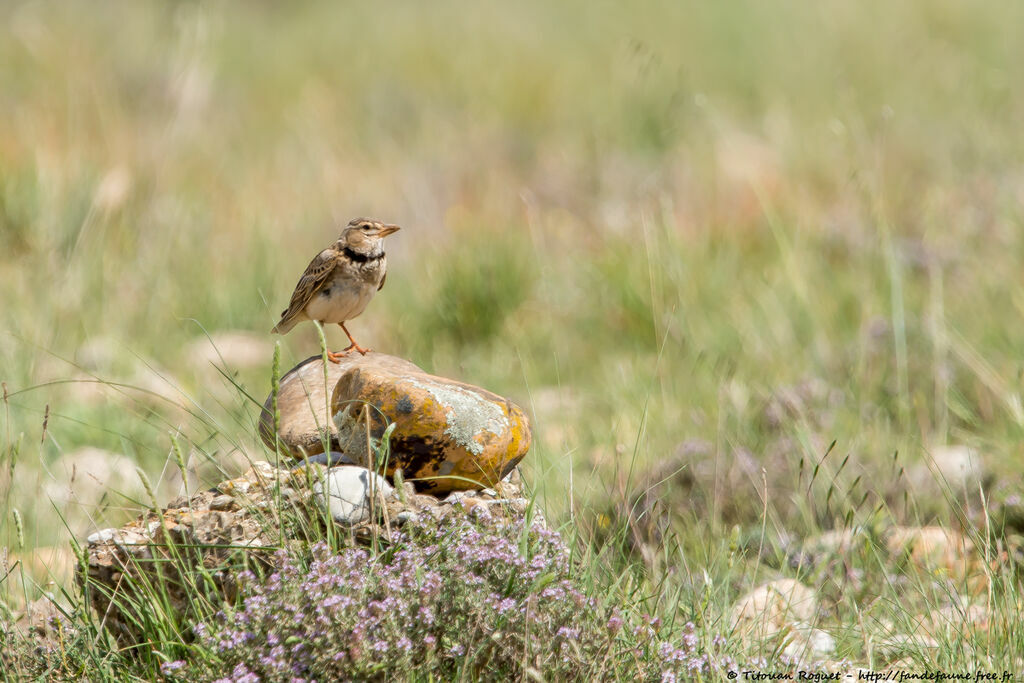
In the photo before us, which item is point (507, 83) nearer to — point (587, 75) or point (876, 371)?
point (587, 75)

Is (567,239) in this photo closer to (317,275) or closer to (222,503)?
(317,275)

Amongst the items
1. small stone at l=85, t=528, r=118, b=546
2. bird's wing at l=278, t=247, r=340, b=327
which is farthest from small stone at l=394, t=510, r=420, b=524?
bird's wing at l=278, t=247, r=340, b=327

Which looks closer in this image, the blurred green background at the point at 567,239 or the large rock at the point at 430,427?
the large rock at the point at 430,427

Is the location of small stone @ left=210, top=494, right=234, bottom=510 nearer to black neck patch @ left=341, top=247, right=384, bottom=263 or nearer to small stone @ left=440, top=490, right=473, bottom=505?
small stone @ left=440, top=490, right=473, bottom=505

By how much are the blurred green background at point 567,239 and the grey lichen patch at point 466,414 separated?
5.3 inches

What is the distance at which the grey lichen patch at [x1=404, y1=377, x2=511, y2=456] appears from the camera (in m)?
3.00

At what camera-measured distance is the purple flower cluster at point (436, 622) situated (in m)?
2.49

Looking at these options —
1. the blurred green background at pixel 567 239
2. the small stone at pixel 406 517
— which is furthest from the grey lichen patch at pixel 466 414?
the small stone at pixel 406 517

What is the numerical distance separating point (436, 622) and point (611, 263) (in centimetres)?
522

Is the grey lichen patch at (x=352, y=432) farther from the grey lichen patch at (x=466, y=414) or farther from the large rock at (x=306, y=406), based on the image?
the grey lichen patch at (x=466, y=414)

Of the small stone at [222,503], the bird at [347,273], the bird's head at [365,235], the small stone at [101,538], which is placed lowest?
the small stone at [101,538]

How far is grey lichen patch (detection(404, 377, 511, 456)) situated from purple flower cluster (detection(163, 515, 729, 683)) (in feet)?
0.95

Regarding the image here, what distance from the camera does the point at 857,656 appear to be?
3.16m

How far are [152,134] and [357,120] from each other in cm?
266
